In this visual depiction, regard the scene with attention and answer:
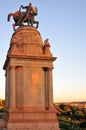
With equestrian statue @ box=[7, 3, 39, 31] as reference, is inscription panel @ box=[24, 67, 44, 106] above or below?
below

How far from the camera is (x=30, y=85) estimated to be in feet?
74.5

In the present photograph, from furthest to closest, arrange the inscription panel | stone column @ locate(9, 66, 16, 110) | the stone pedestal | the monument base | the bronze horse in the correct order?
the bronze horse < the inscription panel < stone column @ locate(9, 66, 16, 110) < the stone pedestal < the monument base

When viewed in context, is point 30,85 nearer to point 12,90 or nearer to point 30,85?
point 30,85

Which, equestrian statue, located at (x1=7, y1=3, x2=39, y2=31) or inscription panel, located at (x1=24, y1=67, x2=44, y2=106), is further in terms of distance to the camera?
equestrian statue, located at (x1=7, y1=3, x2=39, y2=31)

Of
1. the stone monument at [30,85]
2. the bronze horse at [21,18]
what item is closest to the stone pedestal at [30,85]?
the stone monument at [30,85]

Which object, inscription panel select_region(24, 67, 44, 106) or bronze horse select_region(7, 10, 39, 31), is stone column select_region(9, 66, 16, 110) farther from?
bronze horse select_region(7, 10, 39, 31)

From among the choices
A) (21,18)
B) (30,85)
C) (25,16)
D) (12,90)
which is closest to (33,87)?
(30,85)

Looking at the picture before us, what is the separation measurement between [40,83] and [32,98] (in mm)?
1397

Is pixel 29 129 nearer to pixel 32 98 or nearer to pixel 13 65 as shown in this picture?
pixel 32 98

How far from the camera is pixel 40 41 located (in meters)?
24.2

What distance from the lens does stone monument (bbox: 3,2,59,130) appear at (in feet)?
71.0

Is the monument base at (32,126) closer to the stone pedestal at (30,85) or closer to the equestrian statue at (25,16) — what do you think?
the stone pedestal at (30,85)

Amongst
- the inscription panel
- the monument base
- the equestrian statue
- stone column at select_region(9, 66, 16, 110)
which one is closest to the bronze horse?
the equestrian statue

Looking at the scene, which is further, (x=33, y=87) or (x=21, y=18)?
(x=21, y=18)
